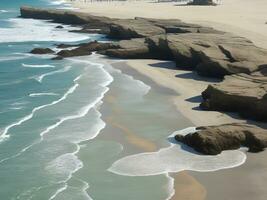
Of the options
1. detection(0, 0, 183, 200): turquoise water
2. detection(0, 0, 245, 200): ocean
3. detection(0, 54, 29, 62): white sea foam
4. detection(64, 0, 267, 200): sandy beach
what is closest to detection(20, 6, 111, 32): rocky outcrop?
detection(0, 54, 29, 62): white sea foam

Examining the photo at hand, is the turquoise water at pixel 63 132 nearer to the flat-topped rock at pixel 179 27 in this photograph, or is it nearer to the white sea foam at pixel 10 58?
the white sea foam at pixel 10 58

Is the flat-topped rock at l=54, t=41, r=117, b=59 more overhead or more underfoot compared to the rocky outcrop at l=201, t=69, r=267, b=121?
more underfoot

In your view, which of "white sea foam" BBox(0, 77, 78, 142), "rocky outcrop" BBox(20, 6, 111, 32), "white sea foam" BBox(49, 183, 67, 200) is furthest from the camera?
"rocky outcrop" BBox(20, 6, 111, 32)

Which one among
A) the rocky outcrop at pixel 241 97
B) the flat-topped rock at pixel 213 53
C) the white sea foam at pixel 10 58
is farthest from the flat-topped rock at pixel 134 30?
the rocky outcrop at pixel 241 97

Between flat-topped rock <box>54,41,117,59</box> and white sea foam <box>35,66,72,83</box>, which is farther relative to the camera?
flat-topped rock <box>54,41,117,59</box>

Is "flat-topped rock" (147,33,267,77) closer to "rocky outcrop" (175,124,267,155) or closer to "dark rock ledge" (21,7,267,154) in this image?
"dark rock ledge" (21,7,267,154)

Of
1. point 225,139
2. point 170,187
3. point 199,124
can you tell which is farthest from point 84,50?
point 170,187

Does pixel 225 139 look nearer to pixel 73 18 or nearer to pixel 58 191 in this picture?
pixel 58 191

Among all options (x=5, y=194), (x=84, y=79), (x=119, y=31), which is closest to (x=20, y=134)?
(x=5, y=194)
